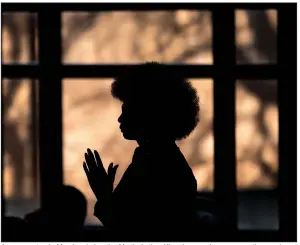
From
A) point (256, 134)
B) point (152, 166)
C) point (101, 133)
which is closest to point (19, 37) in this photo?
point (101, 133)

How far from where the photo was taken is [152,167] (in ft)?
6.77

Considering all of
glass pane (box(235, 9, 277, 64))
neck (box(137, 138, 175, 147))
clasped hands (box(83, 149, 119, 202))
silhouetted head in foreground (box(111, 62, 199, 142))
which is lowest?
clasped hands (box(83, 149, 119, 202))

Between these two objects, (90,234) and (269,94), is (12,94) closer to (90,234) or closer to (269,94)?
(90,234)

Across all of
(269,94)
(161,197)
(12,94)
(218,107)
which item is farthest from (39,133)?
(161,197)

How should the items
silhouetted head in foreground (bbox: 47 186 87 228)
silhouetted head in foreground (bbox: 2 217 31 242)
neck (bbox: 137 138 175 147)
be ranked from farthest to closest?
silhouetted head in foreground (bbox: 2 217 31 242), silhouetted head in foreground (bbox: 47 186 87 228), neck (bbox: 137 138 175 147)

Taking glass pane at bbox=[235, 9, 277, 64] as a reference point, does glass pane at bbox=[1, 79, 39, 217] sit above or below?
below

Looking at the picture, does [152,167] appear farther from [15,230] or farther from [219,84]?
[219,84]

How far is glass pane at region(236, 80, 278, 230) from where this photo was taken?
189 inches

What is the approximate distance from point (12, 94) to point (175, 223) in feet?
9.93

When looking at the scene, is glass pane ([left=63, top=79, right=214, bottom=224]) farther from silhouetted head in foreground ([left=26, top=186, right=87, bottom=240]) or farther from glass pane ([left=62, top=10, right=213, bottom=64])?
silhouetted head in foreground ([left=26, top=186, right=87, bottom=240])

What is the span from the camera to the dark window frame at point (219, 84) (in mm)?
4733

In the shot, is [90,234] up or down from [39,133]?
down

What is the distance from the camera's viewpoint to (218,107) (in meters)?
4.77

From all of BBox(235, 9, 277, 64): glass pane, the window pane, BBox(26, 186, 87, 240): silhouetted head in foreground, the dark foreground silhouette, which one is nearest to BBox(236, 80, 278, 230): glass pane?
the window pane
